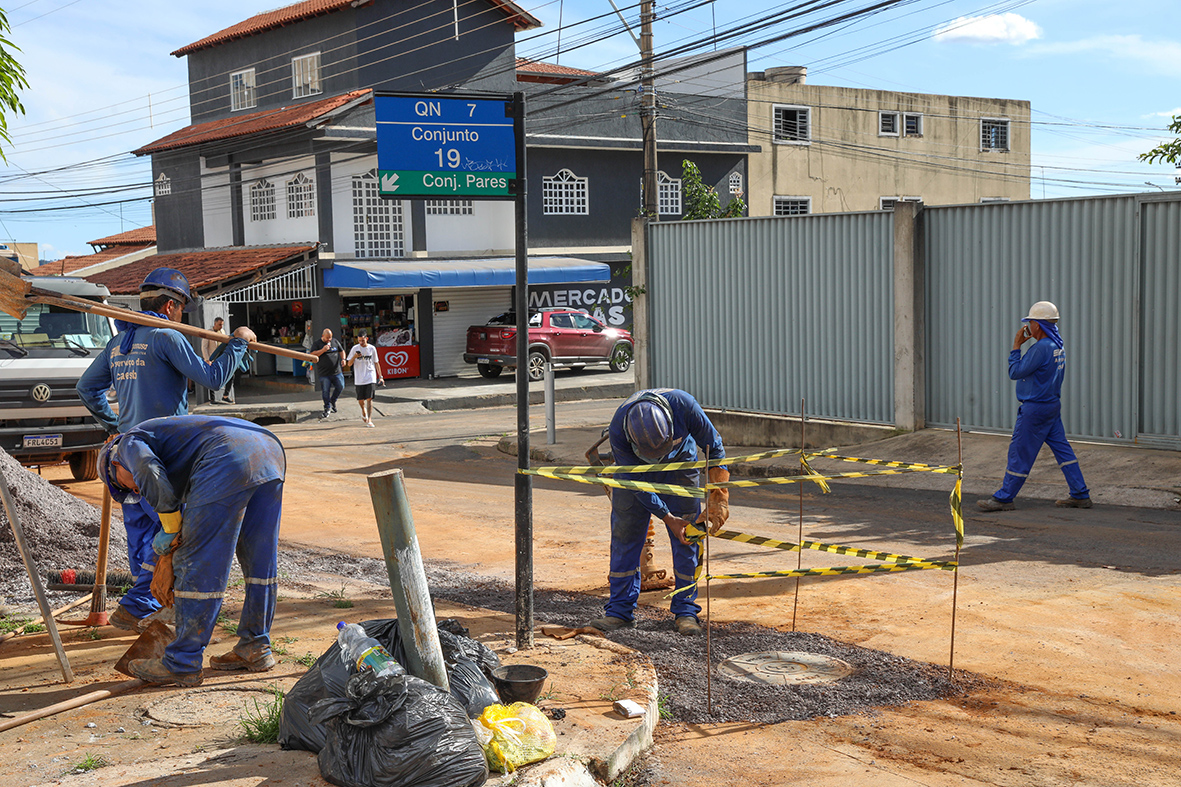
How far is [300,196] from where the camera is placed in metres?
29.4

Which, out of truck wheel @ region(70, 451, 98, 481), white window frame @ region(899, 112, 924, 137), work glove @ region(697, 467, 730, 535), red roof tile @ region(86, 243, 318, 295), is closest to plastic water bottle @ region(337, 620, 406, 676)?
work glove @ region(697, 467, 730, 535)

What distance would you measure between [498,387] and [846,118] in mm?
19956

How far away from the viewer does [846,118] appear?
4012 centimetres

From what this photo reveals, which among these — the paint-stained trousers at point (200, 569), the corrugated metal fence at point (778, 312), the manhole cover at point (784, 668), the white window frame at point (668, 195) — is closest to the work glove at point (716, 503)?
the manhole cover at point (784, 668)

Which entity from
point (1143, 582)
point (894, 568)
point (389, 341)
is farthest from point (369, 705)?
point (389, 341)

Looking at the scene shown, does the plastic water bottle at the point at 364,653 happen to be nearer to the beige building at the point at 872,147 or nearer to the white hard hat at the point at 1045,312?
the white hard hat at the point at 1045,312

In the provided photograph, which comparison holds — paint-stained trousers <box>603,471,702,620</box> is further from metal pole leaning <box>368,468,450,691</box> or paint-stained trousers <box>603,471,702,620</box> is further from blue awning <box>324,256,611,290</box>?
blue awning <box>324,256,611,290</box>

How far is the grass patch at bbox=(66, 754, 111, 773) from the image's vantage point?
14.4 feet

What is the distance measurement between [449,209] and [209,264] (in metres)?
6.65

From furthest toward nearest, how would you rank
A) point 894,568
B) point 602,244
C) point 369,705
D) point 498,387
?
point 602,244 → point 498,387 → point 894,568 → point 369,705

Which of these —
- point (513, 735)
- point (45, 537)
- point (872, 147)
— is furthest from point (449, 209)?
point (513, 735)

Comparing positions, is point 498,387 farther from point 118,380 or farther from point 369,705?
point 369,705

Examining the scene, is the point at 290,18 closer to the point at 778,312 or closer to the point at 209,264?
the point at 209,264

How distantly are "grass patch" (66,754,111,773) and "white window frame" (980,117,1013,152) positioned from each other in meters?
44.2
